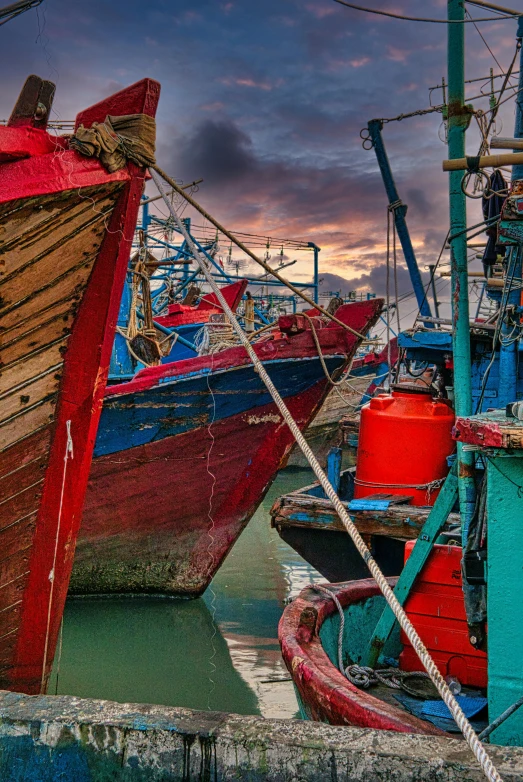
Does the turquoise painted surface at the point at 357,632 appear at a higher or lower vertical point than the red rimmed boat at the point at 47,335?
lower

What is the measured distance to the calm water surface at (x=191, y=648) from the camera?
5.06m

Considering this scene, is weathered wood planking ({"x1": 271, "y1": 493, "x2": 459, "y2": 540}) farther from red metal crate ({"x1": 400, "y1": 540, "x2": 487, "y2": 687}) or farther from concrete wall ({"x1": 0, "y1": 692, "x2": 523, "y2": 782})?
concrete wall ({"x1": 0, "y1": 692, "x2": 523, "y2": 782})

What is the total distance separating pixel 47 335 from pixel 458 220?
89.5 inches

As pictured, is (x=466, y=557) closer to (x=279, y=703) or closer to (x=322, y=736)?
(x=322, y=736)

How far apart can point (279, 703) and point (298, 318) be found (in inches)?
A: 133

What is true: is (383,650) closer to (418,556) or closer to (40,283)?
(418,556)

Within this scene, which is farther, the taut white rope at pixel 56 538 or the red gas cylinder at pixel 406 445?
the red gas cylinder at pixel 406 445

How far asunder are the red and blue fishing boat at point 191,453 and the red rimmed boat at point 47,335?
264cm

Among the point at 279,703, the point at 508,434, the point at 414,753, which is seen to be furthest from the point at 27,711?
the point at 279,703

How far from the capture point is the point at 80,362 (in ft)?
12.8

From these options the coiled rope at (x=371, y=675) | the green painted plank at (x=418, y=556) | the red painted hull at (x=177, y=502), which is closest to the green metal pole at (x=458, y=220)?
the green painted plank at (x=418, y=556)

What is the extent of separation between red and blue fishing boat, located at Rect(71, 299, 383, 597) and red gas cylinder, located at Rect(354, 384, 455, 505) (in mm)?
1097

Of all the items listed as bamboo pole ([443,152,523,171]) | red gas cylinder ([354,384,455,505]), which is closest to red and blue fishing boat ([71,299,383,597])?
red gas cylinder ([354,384,455,505])

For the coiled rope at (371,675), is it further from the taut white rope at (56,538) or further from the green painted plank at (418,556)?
the taut white rope at (56,538)
